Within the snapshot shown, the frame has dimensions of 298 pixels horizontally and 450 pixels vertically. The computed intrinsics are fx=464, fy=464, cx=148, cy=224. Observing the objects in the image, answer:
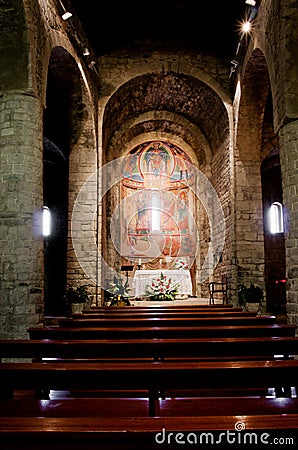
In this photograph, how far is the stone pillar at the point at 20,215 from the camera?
7.23m

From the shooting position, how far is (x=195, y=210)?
63.0ft

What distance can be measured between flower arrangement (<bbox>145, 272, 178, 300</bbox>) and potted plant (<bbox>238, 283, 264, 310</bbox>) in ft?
12.4

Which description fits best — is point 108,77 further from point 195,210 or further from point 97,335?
point 97,335

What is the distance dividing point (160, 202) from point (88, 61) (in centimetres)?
993

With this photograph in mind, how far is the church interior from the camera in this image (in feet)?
9.36

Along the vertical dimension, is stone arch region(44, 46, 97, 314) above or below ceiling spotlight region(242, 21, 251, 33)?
below

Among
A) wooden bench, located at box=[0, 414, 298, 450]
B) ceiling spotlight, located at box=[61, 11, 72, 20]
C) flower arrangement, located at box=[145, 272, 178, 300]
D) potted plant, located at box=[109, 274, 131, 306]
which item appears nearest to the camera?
wooden bench, located at box=[0, 414, 298, 450]

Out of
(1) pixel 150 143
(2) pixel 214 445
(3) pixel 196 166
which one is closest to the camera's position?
(2) pixel 214 445

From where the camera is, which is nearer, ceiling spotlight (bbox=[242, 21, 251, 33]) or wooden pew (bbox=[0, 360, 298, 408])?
wooden pew (bbox=[0, 360, 298, 408])

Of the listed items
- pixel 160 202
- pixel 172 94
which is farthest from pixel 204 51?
pixel 160 202

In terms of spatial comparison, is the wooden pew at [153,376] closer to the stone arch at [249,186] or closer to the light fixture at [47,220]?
the stone arch at [249,186]

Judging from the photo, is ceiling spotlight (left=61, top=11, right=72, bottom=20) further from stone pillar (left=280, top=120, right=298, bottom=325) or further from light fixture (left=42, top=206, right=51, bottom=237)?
light fixture (left=42, top=206, right=51, bottom=237)

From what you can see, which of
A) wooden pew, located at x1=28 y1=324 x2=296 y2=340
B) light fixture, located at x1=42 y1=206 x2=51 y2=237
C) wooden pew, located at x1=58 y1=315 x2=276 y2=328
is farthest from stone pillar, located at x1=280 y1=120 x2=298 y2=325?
light fixture, located at x1=42 y1=206 x2=51 y2=237

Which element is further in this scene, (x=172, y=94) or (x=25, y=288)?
(x=172, y=94)
